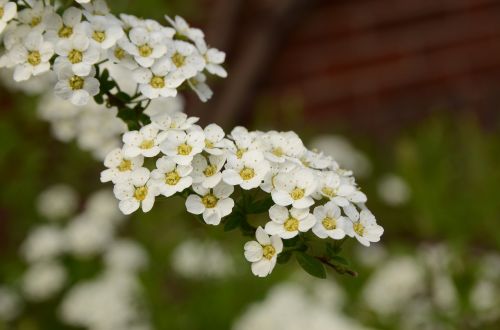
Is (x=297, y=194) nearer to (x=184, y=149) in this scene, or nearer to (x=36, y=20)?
(x=184, y=149)

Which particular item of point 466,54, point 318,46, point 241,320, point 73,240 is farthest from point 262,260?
point 466,54

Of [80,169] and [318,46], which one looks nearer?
[80,169]

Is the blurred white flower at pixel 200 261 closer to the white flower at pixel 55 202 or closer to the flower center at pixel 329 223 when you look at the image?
the white flower at pixel 55 202

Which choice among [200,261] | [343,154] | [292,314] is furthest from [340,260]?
[343,154]

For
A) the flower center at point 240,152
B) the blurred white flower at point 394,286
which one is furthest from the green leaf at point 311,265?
the blurred white flower at point 394,286

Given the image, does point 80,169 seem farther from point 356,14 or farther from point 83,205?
point 356,14
